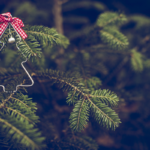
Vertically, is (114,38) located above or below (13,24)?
above

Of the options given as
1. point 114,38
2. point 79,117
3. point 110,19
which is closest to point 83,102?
point 79,117

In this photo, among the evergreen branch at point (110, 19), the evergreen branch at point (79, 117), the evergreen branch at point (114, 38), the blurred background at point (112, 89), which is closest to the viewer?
the evergreen branch at point (79, 117)


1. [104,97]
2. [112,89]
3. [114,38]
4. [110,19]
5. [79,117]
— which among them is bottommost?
[79,117]

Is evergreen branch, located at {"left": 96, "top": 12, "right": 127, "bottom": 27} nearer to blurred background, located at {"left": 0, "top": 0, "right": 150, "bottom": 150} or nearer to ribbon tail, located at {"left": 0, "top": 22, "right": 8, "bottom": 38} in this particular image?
blurred background, located at {"left": 0, "top": 0, "right": 150, "bottom": 150}

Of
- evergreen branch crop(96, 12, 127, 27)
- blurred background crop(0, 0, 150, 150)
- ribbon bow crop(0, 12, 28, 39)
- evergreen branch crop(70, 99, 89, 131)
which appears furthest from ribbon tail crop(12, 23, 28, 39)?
evergreen branch crop(96, 12, 127, 27)

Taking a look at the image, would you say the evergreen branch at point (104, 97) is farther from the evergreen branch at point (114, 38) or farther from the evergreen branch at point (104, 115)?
the evergreen branch at point (114, 38)

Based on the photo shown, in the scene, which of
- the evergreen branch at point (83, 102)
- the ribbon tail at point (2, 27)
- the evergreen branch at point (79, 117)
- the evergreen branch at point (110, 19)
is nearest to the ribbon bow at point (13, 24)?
the ribbon tail at point (2, 27)

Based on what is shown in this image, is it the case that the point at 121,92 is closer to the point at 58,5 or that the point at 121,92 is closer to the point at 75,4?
the point at 58,5

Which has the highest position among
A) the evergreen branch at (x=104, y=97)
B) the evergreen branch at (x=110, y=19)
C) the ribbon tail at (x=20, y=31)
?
the evergreen branch at (x=110, y=19)

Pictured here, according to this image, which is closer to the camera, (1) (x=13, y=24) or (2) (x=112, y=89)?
(1) (x=13, y=24)

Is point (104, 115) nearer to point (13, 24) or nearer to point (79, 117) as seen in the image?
point (79, 117)
